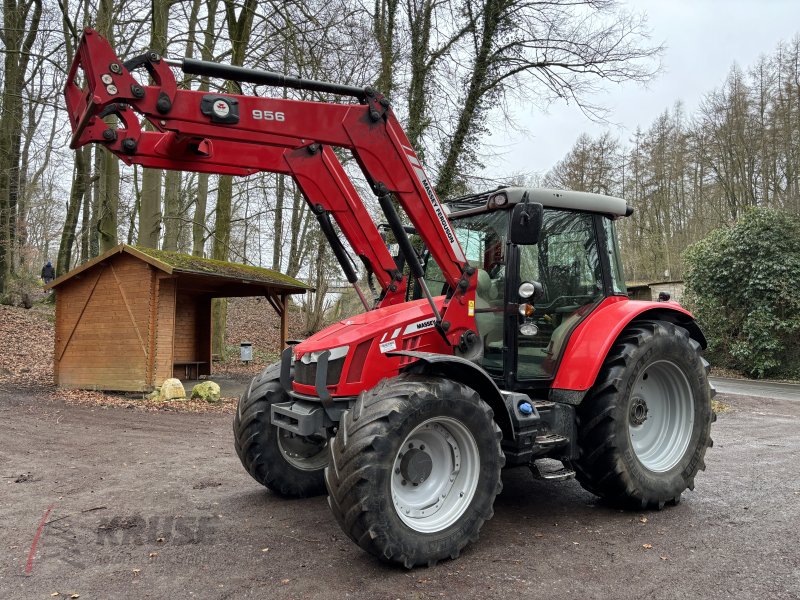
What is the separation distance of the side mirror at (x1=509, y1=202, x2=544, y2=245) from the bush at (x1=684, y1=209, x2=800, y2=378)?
15697mm

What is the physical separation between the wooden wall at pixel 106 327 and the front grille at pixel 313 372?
25.7ft

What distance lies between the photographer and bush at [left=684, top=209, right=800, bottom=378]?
16656 millimetres

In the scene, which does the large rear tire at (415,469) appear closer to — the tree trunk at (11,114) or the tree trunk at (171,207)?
the tree trunk at (171,207)

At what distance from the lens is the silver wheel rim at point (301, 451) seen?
4711 millimetres

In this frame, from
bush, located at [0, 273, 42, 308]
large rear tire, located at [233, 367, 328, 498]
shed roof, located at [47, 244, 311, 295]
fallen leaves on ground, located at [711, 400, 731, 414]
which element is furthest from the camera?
bush, located at [0, 273, 42, 308]

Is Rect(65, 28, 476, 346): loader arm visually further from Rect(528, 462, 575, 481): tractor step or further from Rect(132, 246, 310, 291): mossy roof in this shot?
Rect(132, 246, 310, 291): mossy roof

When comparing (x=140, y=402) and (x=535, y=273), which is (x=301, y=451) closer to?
(x=535, y=273)

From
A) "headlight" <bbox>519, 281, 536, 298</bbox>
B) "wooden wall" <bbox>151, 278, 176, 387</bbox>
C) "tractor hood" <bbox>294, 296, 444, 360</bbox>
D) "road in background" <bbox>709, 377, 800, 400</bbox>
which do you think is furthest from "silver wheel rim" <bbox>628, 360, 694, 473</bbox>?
"road in background" <bbox>709, 377, 800, 400</bbox>

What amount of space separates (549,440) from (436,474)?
88cm

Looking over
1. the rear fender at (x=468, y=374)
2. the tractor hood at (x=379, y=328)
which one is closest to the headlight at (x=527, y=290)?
the tractor hood at (x=379, y=328)

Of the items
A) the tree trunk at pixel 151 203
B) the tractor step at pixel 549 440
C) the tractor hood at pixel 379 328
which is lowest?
the tractor step at pixel 549 440

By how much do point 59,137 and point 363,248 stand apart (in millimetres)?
17987

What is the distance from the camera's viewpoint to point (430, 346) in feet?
14.0

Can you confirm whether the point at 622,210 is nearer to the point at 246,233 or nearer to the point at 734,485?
the point at 734,485
